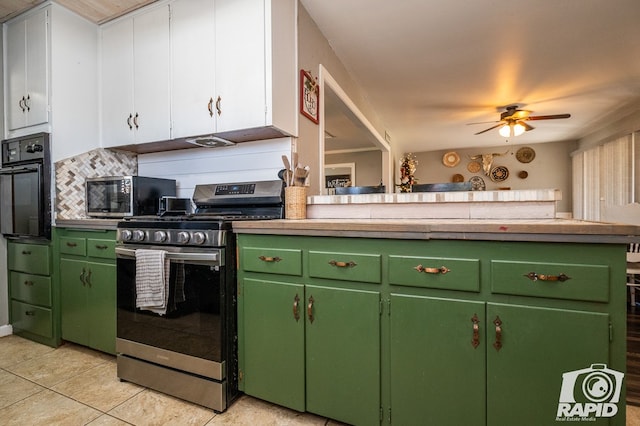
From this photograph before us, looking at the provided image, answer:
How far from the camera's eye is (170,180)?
256 centimetres

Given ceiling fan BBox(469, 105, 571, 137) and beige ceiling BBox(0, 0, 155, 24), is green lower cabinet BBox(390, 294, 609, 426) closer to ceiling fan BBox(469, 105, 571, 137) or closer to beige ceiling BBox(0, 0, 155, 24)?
beige ceiling BBox(0, 0, 155, 24)

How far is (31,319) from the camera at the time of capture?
236 centimetres

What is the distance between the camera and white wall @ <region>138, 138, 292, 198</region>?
2215mm

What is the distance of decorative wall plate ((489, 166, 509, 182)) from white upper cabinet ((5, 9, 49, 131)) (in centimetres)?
769

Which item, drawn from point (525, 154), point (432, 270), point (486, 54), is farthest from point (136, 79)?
point (525, 154)

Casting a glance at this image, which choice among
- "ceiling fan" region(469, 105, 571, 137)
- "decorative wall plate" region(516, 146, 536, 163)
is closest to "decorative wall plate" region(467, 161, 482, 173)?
"decorative wall plate" region(516, 146, 536, 163)

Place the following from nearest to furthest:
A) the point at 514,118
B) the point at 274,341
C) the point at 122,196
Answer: the point at 274,341 < the point at 122,196 < the point at 514,118

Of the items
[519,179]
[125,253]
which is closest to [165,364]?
[125,253]

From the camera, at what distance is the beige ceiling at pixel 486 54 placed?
2273mm

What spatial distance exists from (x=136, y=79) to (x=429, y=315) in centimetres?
260

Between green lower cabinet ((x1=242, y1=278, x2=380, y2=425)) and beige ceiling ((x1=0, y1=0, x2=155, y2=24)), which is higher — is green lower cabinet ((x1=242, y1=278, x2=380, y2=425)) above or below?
below

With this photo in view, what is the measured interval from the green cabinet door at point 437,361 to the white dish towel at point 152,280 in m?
1.15

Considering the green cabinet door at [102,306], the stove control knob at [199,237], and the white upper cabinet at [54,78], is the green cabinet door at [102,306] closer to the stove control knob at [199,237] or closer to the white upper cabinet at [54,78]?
the stove control knob at [199,237]

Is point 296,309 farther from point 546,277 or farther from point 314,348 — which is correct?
point 546,277
